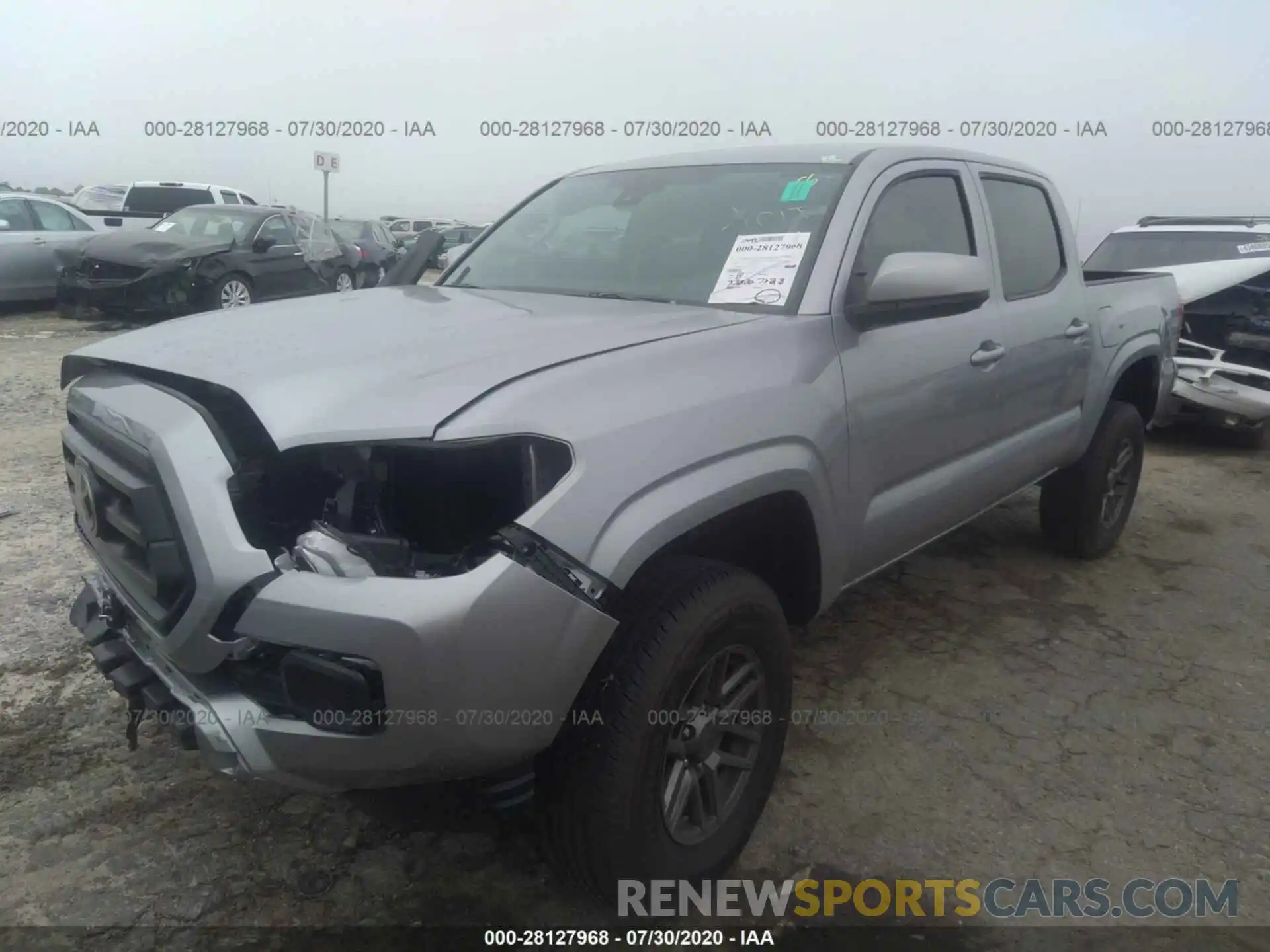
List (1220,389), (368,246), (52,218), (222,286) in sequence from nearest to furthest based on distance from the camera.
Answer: (1220,389), (222,286), (52,218), (368,246)

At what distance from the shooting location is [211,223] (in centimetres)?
1173

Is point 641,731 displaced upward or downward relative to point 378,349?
downward

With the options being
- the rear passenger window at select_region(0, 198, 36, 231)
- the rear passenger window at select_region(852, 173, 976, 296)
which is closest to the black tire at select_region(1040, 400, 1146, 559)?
the rear passenger window at select_region(852, 173, 976, 296)

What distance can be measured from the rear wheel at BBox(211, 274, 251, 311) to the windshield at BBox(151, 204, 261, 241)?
63 centimetres

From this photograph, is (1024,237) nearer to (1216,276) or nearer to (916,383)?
(916,383)

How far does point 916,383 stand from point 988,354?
52cm

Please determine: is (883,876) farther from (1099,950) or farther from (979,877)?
(1099,950)

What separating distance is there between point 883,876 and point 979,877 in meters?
0.24

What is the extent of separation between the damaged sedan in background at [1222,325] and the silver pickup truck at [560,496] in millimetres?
4894

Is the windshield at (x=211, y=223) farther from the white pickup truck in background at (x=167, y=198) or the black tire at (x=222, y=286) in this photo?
the white pickup truck in background at (x=167, y=198)

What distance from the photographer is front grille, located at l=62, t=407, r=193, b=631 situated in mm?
1791

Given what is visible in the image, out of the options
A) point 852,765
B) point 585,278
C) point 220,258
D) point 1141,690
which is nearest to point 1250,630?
point 1141,690

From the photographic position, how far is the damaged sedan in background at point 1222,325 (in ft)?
22.6

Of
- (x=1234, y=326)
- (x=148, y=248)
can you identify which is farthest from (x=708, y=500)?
(x=148, y=248)
